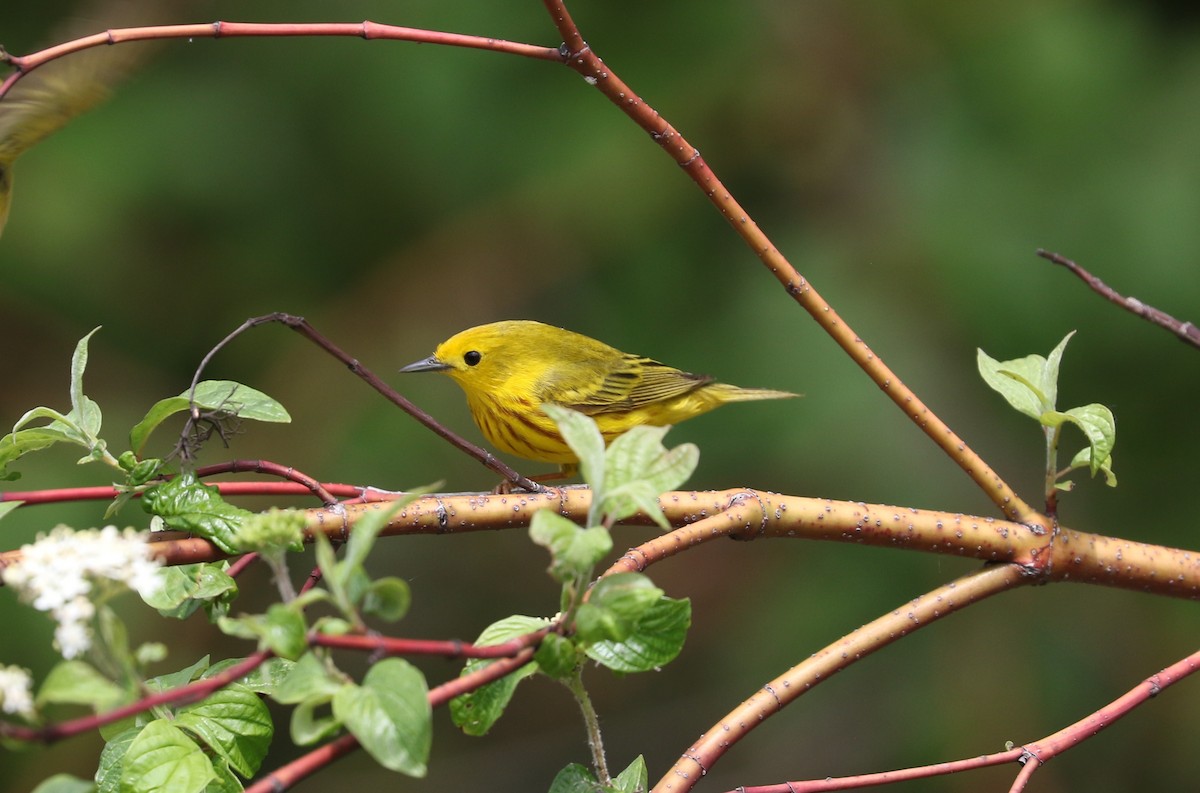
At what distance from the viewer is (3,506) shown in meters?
1.19

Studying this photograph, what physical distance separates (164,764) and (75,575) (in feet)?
0.99

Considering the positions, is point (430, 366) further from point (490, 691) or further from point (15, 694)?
point (15, 694)

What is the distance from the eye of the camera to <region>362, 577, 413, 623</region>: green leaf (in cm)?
80

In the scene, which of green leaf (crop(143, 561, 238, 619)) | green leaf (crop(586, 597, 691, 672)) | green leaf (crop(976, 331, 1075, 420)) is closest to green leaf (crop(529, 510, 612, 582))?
green leaf (crop(586, 597, 691, 672))

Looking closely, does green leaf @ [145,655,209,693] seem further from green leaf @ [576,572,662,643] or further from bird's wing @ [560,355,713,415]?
bird's wing @ [560,355,713,415]

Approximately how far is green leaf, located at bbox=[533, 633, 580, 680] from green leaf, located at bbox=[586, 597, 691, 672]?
0.09 metres

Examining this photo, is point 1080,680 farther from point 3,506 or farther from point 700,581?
point 3,506

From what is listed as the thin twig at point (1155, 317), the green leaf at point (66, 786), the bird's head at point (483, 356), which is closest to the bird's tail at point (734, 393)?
the bird's head at point (483, 356)

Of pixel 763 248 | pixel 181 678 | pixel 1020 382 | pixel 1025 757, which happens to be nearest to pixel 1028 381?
pixel 1020 382

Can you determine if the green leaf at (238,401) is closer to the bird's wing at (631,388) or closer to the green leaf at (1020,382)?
the green leaf at (1020,382)

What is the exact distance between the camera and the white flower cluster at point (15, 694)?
2.36ft

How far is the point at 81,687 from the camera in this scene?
30.5 inches

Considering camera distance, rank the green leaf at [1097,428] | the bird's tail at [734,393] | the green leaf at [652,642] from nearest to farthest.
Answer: the green leaf at [652,642] → the green leaf at [1097,428] → the bird's tail at [734,393]

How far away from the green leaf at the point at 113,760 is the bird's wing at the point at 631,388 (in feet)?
6.30
